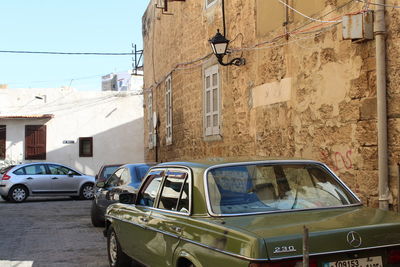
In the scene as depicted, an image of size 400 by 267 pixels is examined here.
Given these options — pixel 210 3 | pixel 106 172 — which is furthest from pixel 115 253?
pixel 210 3

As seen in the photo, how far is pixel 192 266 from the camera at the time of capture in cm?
443

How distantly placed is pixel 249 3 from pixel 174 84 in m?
6.60

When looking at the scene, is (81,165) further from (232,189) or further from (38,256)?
(232,189)

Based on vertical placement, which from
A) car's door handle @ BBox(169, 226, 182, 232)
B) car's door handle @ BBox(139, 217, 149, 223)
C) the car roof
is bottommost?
car's door handle @ BBox(139, 217, 149, 223)

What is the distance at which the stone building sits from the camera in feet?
24.8

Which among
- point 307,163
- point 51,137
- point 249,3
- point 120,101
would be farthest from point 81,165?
point 307,163

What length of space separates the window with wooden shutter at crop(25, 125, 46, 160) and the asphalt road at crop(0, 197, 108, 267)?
17920mm

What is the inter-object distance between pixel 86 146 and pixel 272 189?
30.2 meters

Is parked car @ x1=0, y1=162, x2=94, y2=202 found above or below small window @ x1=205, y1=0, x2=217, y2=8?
below

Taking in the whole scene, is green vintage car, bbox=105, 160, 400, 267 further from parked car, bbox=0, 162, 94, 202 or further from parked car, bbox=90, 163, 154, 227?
parked car, bbox=0, 162, 94, 202

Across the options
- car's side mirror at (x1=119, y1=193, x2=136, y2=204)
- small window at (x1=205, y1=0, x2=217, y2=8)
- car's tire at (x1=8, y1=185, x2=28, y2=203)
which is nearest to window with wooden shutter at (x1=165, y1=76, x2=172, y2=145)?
small window at (x1=205, y1=0, x2=217, y2=8)

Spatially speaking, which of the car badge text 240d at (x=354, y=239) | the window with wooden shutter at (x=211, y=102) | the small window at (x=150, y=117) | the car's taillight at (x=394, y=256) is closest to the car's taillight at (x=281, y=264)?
the car badge text 240d at (x=354, y=239)

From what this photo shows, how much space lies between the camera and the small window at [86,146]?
111 ft

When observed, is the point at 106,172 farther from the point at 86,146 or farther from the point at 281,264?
the point at 86,146
